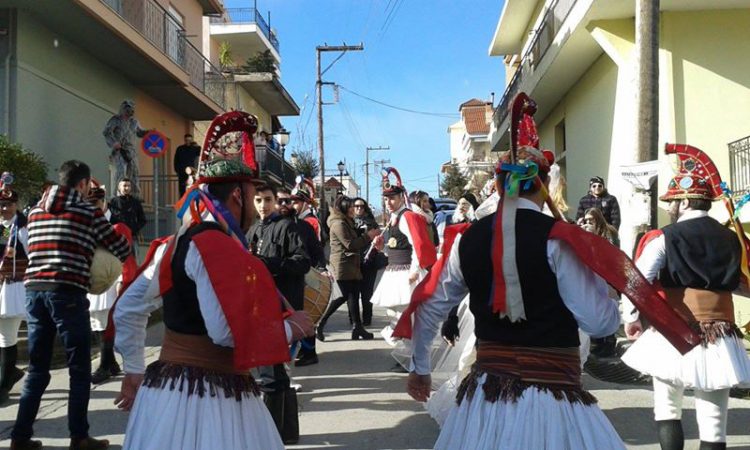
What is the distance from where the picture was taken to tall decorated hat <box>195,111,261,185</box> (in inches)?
122

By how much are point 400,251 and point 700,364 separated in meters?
4.81

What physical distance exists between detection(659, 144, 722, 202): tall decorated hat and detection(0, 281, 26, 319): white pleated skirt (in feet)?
17.6

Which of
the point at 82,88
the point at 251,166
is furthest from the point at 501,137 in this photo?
the point at 251,166

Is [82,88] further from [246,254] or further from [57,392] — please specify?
[246,254]

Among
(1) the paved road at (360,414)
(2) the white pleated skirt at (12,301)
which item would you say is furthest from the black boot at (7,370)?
(2) the white pleated skirt at (12,301)

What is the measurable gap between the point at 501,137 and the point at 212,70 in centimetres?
1033

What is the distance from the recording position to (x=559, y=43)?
15453 millimetres

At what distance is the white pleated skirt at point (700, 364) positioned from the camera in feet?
13.6

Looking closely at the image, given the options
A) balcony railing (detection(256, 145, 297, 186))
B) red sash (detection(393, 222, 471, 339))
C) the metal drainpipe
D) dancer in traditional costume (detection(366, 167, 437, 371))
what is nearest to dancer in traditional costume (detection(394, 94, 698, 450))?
red sash (detection(393, 222, 471, 339))

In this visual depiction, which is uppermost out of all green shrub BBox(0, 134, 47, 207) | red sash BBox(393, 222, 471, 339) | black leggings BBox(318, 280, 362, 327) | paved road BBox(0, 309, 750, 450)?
green shrub BBox(0, 134, 47, 207)

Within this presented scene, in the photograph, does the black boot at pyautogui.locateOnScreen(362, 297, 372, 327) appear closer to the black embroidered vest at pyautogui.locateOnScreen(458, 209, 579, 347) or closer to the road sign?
the road sign

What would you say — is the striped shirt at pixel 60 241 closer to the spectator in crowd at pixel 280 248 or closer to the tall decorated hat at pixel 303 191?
the spectator in crowd at pixel 280 248

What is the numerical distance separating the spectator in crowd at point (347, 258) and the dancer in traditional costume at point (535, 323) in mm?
6783

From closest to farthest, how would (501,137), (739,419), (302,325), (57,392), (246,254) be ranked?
(246,254)
(302,325)
(739,419)
(57,392)
(501,137)
